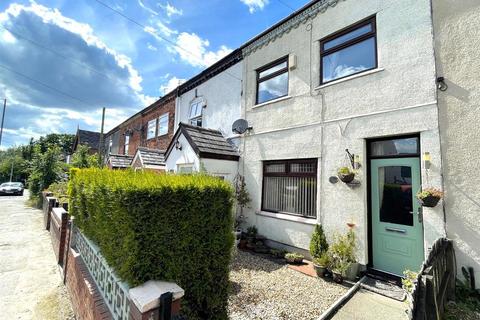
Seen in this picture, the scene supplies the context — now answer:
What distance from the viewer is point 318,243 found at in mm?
6145

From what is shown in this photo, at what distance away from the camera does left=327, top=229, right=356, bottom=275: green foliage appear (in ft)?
17.8

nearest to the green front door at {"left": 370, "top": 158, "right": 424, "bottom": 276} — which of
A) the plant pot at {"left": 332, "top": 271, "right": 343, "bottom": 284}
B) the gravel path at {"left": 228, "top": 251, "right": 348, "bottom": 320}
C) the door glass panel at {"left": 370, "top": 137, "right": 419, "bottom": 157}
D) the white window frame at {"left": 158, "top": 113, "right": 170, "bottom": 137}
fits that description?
the door glass panel at {"left": 370, "top": 137, "right": 419, "bottom": 157}

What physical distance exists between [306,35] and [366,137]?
3.93 metres

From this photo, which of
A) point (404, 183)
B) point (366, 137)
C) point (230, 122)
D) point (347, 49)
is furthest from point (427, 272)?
point (230, 122)

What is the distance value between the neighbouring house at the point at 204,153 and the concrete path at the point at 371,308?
213 inches

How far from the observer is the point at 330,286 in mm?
5195

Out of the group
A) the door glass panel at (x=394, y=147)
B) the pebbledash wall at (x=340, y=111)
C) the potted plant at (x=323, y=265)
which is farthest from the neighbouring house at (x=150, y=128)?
the door glass panel at (x=394, y=147)

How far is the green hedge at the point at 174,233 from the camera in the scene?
2312 millimetres

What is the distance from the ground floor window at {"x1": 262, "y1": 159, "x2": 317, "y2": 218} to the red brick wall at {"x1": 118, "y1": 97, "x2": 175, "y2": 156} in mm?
8373

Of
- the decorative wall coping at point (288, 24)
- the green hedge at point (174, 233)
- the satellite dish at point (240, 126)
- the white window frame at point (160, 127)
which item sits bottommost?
the green hedge at point (174, 233)

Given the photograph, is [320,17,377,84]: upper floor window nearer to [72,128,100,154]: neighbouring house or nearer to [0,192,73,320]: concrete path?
[0,192,73,320]: concrete path

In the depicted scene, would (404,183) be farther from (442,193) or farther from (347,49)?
(347,49)

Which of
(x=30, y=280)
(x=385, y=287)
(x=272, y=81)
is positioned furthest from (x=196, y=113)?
(x=385, y=287)

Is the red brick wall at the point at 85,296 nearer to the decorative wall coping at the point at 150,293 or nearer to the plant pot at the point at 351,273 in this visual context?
the decorative wall coping at the point at 150,293
